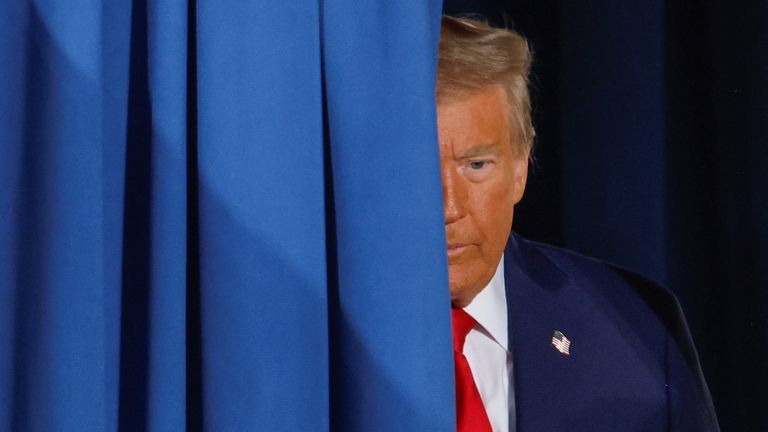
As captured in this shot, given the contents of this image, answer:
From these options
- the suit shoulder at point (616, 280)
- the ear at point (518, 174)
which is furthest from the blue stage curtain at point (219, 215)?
the suit shoulder at point (616, 280)

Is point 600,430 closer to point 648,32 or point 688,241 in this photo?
point 688,241

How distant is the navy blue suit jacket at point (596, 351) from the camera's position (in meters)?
1.17

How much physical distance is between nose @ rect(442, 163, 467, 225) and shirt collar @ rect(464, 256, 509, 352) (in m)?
0.17

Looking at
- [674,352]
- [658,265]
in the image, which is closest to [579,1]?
[658,265]

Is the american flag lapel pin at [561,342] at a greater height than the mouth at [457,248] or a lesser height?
lesser

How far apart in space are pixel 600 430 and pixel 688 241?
1.65 ft

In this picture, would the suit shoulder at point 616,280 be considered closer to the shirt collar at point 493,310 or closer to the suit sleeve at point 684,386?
the suit sleeve at point 684,386

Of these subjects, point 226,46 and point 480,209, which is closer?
point 226,46

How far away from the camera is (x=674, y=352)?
1.30 m

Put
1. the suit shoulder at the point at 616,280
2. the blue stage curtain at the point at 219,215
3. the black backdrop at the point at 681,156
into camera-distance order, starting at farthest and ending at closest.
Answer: the black backdrop at the point at 681,156
the suit shoulder at the point at 616,280
the blue stage curtain at the point at 219,215

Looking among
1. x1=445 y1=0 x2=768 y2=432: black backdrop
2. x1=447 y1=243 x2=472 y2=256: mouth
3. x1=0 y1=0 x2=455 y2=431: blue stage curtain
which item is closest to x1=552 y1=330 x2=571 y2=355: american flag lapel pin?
x1=447 y1=243 x2=472 y2=256: mouth

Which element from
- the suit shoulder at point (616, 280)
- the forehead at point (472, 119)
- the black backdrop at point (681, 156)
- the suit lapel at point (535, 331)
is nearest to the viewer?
the forehead at point (472, 119)

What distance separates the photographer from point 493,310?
3.94ft

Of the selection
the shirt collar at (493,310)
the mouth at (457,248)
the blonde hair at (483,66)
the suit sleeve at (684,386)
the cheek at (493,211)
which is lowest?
the suit sleeve at (684,386)
